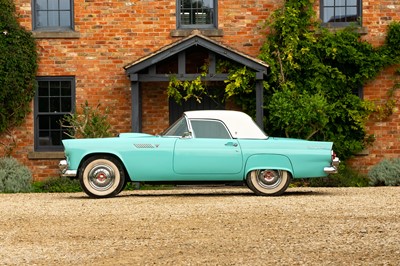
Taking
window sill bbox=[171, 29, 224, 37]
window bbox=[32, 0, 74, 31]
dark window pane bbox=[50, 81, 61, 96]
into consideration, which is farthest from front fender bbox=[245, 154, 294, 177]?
window bbox=[32, 0, 74, 31]

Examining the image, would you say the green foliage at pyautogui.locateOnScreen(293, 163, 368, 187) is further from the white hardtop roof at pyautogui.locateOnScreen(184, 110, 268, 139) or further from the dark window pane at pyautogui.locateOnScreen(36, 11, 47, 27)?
the dark window pane at pyautogui.locateOnScreen(36, 11, 47, 27)

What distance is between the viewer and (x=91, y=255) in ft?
31.4

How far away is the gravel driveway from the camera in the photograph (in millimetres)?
9336

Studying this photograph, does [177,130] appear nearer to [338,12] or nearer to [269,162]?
[269,162]

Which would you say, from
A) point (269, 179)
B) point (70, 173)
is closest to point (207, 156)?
point (269, 179)

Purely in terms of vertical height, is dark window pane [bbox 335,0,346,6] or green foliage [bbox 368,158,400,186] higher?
dark window pane [bbox 335,0,346,6]

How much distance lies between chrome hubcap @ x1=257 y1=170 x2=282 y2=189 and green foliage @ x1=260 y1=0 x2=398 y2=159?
4.94 metres

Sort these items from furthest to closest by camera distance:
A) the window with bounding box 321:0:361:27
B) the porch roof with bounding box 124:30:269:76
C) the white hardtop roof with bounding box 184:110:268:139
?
1. the window with bounding box 321:0:361:27
2. the porch roof with bounding box 124:30:269:76
3. the white hardtop roof with bounding box 184:110:268:139

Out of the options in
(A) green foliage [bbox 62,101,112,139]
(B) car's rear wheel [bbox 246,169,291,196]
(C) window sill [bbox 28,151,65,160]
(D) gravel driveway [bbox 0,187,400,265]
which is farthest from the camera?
(C) window sill [bbox 28,151,65,160]

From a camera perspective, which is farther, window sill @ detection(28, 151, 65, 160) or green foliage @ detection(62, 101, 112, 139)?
window sill @ detection(28, 151, 65, 160)

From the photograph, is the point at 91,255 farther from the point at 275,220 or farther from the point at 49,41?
the point at 49,41

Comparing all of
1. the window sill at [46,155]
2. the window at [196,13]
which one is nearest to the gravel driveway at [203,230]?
the window sill at [46,155]

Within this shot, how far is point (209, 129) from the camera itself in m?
16.3

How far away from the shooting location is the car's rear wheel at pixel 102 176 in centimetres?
1592
